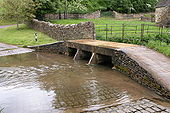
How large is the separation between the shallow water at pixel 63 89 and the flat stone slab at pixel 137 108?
0.39 meters

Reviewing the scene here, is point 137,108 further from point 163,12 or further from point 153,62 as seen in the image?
point 163,12

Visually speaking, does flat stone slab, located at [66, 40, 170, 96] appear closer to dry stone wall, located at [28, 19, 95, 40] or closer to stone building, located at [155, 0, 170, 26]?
dry stone wall, located at [28, 19, 95, 40]

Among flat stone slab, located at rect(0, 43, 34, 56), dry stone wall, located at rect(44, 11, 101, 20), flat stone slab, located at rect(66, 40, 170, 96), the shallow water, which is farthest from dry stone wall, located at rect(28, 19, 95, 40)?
dry stone wall, located at rect(44, 11, 101, 20)

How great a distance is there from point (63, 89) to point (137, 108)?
3.54m

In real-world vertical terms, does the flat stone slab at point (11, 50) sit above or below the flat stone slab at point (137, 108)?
above

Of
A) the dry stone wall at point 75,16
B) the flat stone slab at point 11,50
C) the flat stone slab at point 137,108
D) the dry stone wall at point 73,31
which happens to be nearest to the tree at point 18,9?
the dry stone wall at point 75,16

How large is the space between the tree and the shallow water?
50.9ft

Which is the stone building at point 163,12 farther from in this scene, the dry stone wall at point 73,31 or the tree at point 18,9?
the tree at point 18,9

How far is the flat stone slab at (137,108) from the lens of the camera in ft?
20.2

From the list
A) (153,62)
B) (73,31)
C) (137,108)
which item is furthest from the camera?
(73,31)

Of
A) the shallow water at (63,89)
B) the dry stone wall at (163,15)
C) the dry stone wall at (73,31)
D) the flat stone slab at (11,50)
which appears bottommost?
the shallow water at (63,89)

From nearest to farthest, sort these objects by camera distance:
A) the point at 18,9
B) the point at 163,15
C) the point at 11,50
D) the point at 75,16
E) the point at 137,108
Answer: the point at 137,108, the point at 11,50, the point at 18,9, the point at 163,15, the point at 75,16

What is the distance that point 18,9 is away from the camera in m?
26.8

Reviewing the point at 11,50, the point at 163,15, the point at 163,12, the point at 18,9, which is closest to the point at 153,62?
the point at 11,50
